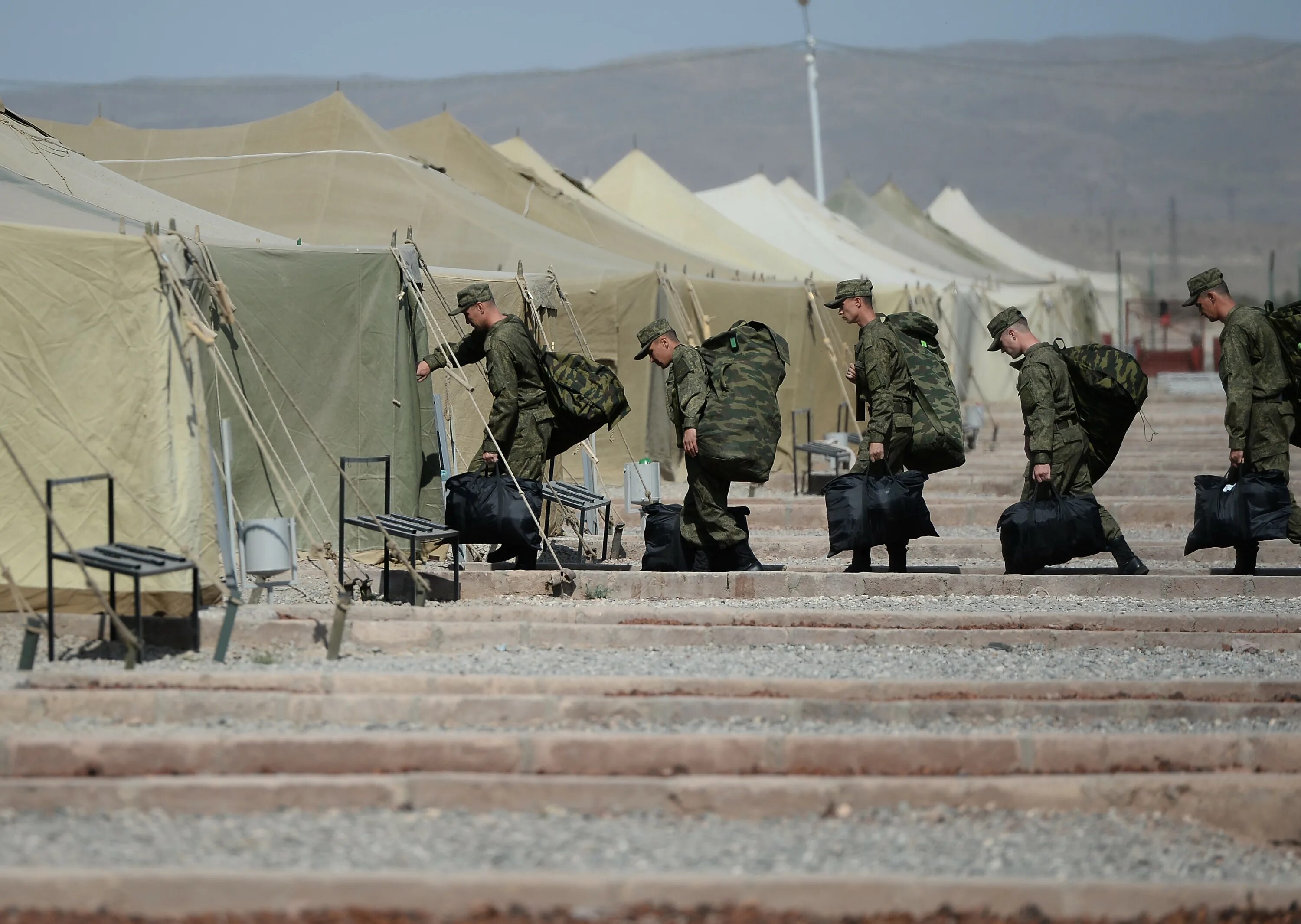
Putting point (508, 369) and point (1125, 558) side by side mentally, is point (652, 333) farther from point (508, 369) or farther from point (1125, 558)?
point (1125, 558)

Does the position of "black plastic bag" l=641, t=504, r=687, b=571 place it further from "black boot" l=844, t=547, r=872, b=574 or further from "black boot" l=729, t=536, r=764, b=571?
"black boot" l=844, t=547, r=872, b=574

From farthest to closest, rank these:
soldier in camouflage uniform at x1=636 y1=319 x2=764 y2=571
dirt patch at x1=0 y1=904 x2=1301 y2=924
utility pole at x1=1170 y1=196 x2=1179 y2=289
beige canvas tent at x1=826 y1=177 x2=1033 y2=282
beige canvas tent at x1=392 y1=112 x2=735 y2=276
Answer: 1. utility pole at x1=1170 y1=196 x2=1179 y2=289
2. beige canvas tent at x1=826 y1=177 x2=1033 y2=282
3. beige canvas tent at x1=392 y1=112 x2=735 y2=276
4. soldier in camouflage uniform at x1=636 y1=319 x2=764 y2=571
5. dirt patch at x1=0 y1=904 x2=1301 y2=924

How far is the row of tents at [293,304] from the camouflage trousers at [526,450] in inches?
29.1

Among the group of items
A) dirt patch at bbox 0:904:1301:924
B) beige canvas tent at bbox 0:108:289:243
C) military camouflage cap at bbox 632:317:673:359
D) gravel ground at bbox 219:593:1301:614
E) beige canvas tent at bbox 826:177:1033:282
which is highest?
beige canvas tent at bbox 826:177:1033:282

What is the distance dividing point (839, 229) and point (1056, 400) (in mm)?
20278

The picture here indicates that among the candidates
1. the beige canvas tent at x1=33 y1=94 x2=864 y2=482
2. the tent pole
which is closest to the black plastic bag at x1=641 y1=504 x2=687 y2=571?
the beige canvas tent at x1=33 y1=94 x2=864 y2=482

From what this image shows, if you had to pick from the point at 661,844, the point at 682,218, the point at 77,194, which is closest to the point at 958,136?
the point at 682,218

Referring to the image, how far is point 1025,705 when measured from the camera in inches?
241

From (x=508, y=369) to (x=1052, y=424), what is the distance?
291 centimetres

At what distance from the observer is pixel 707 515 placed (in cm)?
898

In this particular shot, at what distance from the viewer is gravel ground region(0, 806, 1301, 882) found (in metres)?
4.63

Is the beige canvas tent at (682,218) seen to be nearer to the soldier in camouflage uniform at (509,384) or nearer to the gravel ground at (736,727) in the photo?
the soldier in camouflage uniform at (509,384)

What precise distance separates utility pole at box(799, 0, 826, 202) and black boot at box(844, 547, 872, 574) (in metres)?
28.2

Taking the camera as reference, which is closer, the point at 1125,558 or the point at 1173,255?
the point at 1125,558
